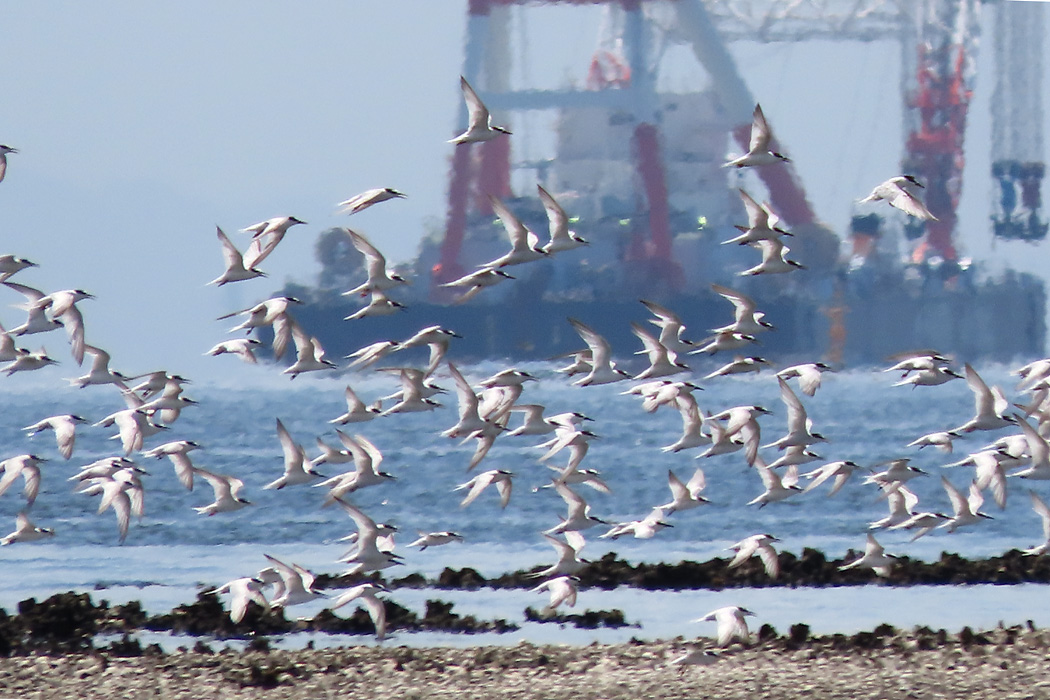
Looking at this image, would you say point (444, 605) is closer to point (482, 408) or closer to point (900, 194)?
point (482, 408)

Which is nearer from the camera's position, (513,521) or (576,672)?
(576,672)

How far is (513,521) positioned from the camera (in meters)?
27.6

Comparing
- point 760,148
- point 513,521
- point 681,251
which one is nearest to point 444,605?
point 760,148

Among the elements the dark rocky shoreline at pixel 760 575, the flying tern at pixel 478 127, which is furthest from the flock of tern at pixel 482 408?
the dark rocky shoreline at pixel 760 575

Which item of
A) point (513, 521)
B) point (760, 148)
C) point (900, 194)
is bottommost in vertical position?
point (513, 521)

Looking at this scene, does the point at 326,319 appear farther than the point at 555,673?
Yes

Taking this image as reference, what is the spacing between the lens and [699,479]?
1764 cm

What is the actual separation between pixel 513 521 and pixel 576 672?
13.3 meters

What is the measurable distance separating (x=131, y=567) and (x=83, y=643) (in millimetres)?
6553

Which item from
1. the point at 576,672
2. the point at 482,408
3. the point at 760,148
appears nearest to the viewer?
the point at 576,672

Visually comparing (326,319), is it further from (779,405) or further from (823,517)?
(823,517)

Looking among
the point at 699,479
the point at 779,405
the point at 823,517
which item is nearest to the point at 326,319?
the point at 779,405

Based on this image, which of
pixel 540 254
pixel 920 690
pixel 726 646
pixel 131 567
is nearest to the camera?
pixel 920 690

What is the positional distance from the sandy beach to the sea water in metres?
1.21
